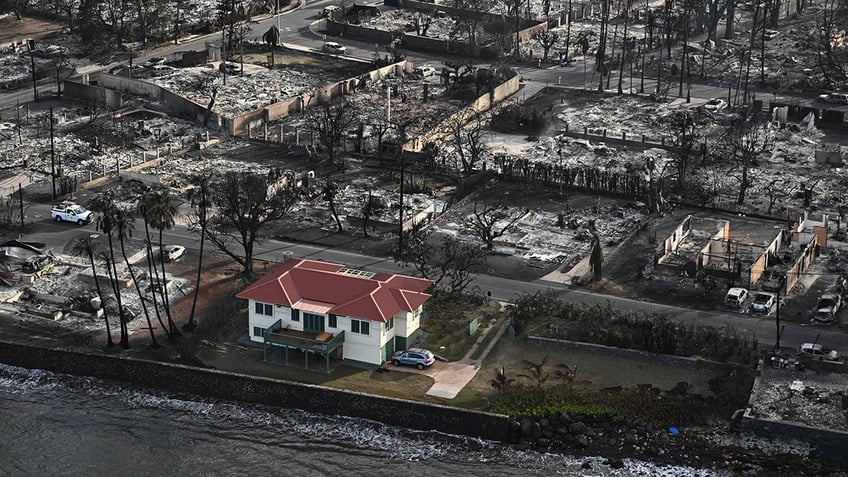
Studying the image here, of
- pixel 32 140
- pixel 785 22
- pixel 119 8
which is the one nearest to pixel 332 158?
pixel 32 140

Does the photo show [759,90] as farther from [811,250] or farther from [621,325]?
[621,325]

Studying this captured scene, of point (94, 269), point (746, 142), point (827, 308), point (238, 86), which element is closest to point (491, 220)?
point (827, 308)

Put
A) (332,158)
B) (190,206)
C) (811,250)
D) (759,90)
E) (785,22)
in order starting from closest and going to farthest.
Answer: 1. (811,250)
2. (190,206)
3. (332,158)
4. (759,90)
5. (785,22)

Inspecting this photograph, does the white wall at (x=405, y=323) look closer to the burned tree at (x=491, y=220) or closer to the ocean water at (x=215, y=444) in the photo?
the ocean water at (x=215, y=444)

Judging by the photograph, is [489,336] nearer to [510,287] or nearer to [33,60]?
[510,287]

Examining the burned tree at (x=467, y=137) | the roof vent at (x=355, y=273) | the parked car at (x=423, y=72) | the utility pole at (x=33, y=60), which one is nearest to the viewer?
the roof vent at (x=355, y=273)

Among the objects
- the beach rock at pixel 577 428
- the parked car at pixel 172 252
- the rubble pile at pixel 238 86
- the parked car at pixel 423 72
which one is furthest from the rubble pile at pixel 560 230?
the parked car at pixel 423 72

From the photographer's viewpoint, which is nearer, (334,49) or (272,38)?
(272,38)
